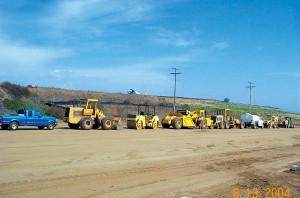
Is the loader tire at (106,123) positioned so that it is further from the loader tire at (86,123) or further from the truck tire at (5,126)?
the truck tire at (5,126)

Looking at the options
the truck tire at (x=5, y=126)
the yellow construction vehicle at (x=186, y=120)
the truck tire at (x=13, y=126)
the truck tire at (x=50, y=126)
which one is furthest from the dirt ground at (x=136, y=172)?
the yellow construction vehicle at (x=186, y=120)

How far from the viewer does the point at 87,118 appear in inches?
1161

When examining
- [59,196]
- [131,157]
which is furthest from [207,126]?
[59,196]

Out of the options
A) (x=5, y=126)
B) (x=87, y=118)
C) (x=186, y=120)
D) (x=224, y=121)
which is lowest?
(x=5, y=126)

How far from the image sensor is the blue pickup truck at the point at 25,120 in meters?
26.6

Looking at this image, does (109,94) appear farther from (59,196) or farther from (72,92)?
(59,196)

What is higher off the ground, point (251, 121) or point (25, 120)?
point (251, 121)

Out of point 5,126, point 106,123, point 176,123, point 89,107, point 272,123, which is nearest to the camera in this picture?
point 5,126

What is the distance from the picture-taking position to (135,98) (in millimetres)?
86625

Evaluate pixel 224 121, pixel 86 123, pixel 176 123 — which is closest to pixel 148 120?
pixel 176 123

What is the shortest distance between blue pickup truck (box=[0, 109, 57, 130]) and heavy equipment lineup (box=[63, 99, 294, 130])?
1.67 m

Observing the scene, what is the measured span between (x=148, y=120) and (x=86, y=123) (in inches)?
261

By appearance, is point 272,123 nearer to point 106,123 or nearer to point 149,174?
point 106,123

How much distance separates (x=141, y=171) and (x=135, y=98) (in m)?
74.7
